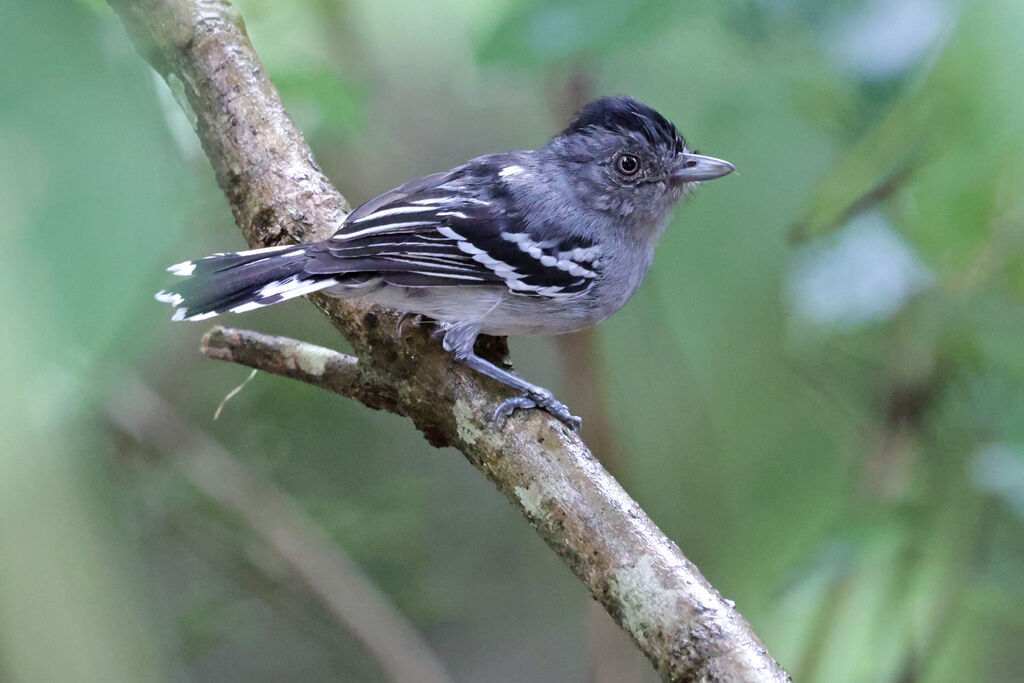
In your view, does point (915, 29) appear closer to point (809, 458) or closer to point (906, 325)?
point (906, 325)

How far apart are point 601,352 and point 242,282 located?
1.58 metres

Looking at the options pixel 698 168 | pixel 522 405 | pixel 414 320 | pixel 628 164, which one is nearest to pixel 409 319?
pixel 414 320

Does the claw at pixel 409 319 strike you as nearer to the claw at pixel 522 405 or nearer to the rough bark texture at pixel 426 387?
the rough bark texture at pixel 426 387

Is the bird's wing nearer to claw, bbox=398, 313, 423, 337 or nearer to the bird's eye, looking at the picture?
claw, bbox=398, 313, 423, 337

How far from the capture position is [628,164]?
216 centimetres

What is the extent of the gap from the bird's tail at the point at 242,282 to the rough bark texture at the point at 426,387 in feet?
0.67

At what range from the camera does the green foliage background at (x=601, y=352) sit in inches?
15.8

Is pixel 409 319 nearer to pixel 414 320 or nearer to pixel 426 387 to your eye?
pixel 414 320

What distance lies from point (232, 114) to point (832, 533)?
164 cm

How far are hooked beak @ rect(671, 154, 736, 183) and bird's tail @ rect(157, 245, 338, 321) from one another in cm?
92

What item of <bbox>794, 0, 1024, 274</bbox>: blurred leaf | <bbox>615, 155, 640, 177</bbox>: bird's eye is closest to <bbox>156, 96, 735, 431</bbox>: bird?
<bbox>615, 155, 640, 177</bbox>: bird's eye

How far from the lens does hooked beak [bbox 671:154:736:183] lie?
80.7 inches

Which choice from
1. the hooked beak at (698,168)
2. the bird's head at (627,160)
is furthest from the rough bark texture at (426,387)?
the hooked beak at (698,168)

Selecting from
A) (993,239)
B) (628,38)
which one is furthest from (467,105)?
(993,239)
